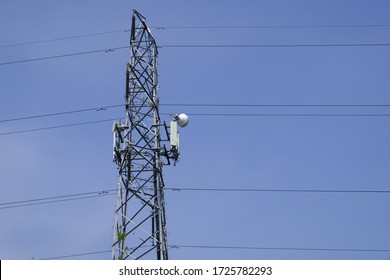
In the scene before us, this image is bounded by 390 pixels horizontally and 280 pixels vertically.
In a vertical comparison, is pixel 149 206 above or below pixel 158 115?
below

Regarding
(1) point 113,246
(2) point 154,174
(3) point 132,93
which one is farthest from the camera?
(3) point 132,93

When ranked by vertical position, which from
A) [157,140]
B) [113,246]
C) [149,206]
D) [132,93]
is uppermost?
[132,93]

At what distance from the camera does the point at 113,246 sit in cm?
2602

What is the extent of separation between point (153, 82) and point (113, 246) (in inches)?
322

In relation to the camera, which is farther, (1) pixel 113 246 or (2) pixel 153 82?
(2) pixel 153 82
